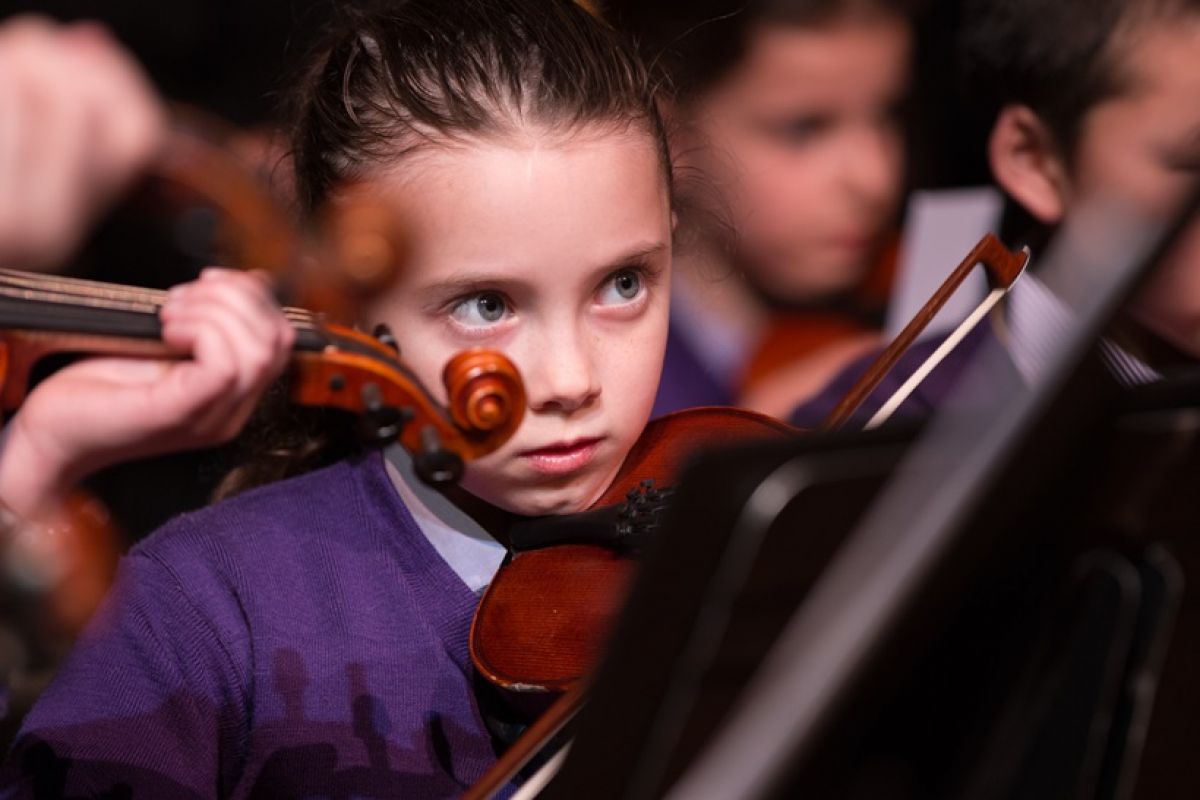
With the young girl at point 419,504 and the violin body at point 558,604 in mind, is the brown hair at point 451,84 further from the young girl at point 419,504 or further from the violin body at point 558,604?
the violin body at point 558,604

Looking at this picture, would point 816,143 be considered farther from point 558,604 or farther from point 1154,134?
point 558,604

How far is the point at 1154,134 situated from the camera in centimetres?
127

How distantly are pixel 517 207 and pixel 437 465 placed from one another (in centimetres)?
19

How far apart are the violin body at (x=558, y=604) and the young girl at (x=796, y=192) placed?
68cm

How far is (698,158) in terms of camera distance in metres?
1.07

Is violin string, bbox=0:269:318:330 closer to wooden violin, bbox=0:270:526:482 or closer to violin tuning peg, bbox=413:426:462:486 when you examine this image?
wooden violin, bbox=0:270:526:482

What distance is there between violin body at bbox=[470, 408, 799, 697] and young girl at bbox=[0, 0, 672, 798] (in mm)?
36

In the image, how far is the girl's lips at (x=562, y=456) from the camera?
813 millimetres

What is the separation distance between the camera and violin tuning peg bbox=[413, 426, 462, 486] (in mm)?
657

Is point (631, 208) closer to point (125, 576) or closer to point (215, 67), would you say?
point (125, 576)

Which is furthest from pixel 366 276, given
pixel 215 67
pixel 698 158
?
pixel 215 67

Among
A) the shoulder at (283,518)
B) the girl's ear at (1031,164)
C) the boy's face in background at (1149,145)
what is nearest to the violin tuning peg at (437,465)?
the shoulder at (283,518)

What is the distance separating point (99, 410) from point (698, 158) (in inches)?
23.0

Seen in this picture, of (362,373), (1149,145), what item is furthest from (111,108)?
(1149,145)
